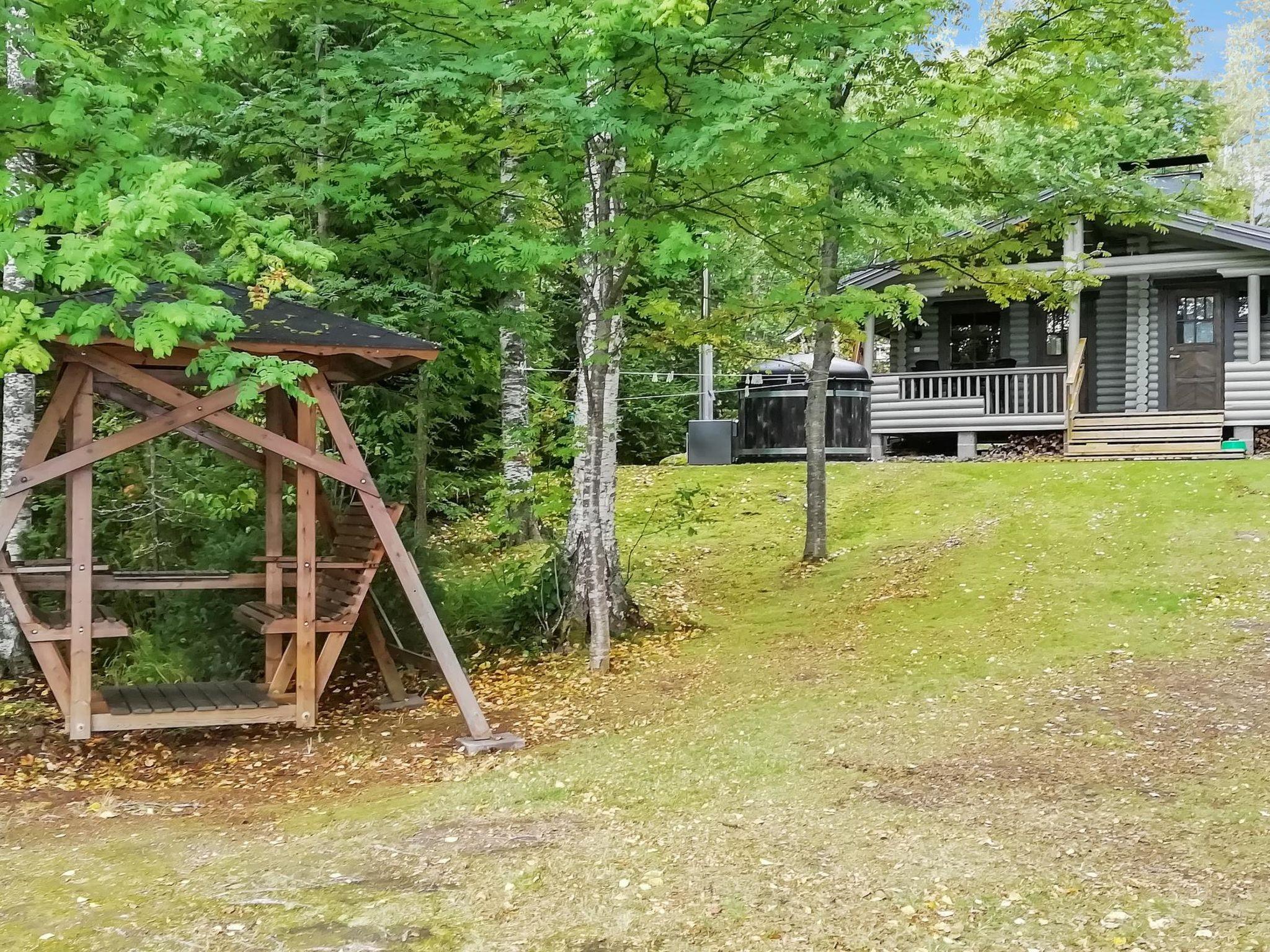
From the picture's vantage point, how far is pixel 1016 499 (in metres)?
15.3

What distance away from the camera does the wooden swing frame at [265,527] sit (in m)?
7.18

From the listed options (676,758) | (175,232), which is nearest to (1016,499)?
(676,758)

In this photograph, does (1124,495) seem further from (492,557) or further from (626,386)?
(626,386)

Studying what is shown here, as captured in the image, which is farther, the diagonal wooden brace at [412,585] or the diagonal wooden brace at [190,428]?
the diagonal wooden brace at [190,428]

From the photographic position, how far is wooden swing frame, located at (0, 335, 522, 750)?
7176 millimetres

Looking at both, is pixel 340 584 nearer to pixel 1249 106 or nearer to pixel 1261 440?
pixel 1261 440

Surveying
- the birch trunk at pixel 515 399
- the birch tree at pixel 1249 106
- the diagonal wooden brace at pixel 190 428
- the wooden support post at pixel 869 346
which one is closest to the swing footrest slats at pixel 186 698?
the diagonal wooden brace at pixel 190 428

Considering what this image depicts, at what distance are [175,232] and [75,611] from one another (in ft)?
11.1

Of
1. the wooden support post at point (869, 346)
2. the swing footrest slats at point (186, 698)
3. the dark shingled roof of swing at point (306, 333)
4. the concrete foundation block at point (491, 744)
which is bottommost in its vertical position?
the concrete foundation block at point (491, 744)

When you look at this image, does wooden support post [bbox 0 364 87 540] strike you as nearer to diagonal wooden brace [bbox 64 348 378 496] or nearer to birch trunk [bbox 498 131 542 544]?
diagonal wooden brace [bbox 64 348 378 496]

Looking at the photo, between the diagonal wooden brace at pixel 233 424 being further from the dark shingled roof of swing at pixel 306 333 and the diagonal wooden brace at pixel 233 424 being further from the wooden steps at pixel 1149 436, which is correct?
the wooden steps at pixel 1149 436

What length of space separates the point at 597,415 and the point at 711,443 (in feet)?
33.4

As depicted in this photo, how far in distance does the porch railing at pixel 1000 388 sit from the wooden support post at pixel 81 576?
50.1 ft

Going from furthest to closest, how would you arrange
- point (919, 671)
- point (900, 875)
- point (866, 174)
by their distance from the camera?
point (866, 174), point (919, 671), point (900, 875)
